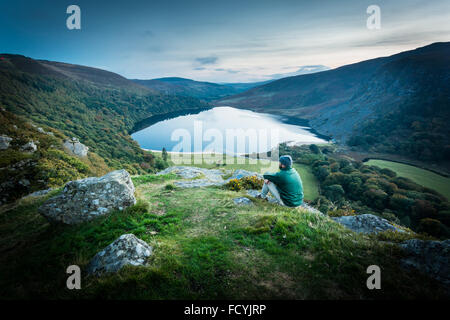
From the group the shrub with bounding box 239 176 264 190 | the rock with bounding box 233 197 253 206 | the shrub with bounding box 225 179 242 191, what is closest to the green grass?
the rock with bounding box 233 197 253 206

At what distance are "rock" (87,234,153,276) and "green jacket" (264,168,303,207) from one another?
4.79 m

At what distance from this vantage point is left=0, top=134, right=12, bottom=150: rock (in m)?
14.0

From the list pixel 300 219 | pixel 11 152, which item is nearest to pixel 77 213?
pixel 300 219

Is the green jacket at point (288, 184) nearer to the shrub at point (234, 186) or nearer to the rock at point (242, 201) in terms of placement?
the rock at point (242, 201)

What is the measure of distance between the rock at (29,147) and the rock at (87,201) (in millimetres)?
14518

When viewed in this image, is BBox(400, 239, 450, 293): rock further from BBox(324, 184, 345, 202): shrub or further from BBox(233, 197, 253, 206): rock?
BBox(324, 184, 345, 202): shrub

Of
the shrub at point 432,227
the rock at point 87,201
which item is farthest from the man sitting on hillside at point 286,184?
the shrub at point 432,227

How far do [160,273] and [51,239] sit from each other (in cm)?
431

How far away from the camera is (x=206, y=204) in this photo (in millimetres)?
8367

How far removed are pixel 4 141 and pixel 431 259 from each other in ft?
82.6

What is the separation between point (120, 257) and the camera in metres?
3.93

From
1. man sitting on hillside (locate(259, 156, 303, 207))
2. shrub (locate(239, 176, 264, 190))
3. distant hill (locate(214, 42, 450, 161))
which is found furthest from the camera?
distant hill (locate(214, 42, 450, 161))

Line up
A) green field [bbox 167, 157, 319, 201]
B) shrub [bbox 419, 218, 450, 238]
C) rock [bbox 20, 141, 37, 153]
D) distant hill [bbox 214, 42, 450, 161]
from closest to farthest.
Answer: rock [bbox 20, 141, 37, 153], shrub [bbox 419, 218, 450, 238], green field [bbox 167, 157, 319, 201], distant hill [bbox 214, 42, 450, 161]

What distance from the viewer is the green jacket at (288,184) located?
6574 millimetres
